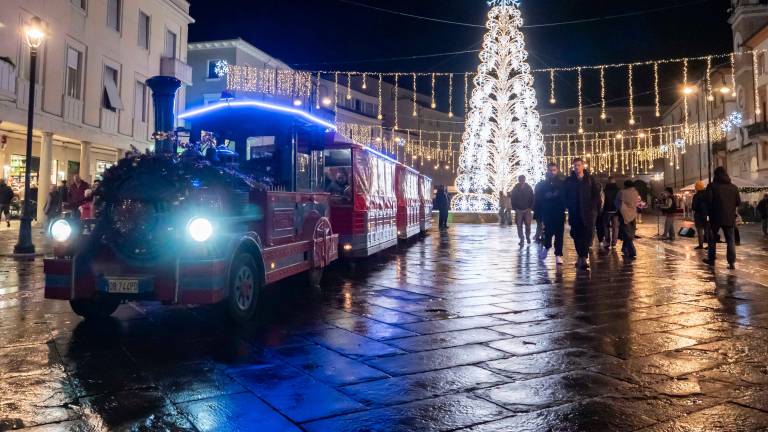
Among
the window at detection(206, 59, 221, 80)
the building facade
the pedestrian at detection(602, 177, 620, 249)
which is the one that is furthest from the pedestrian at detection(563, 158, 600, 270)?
the window at detection(206, 59, 221, 80)

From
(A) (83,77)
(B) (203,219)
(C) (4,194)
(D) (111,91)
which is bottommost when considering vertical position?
(B) (203,219)

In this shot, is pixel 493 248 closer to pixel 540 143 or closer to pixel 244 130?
pixel 244 130

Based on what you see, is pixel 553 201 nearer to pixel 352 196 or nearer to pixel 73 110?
pixel 352 196

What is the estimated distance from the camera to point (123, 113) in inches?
952

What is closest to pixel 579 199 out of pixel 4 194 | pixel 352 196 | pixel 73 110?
pixel 352 196

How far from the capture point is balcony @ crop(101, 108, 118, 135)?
2289cm

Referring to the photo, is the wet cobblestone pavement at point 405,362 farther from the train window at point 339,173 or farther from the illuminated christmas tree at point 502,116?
the illuminated christmas tree at point 502,116

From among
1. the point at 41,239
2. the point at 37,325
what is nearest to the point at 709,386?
the point at 37,325

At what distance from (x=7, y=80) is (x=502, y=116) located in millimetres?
19292

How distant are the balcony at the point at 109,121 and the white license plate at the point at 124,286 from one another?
20111 mm

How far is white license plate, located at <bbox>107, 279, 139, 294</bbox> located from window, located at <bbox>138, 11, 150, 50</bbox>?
75.3ft

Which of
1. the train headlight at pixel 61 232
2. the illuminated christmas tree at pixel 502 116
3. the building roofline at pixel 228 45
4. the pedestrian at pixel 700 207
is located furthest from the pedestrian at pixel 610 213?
the building roofline at pixel 228 45

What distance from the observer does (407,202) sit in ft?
57.1

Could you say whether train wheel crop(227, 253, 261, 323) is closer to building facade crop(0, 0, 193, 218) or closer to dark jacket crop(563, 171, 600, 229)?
dark jacket crop(563, 171, 600, 229)
